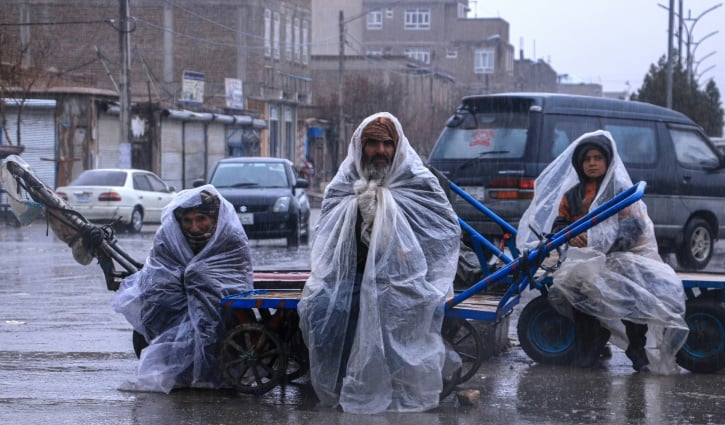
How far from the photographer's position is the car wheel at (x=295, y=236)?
1845 centimetres

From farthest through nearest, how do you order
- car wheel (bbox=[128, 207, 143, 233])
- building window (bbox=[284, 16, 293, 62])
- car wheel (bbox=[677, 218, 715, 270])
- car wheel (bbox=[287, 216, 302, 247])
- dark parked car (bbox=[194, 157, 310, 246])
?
building window (bbox=[284, 16, 293, 62])
car wheel (bbox=[128, 207, 143, 233])
car wheel (bbox=[287, 216, 302, 247])
dark parked car (bbox=[194, 157, 310, 246])
car wheel (bbox=[677, 218, 715, 270])

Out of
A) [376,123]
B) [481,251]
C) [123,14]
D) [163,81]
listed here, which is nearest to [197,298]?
[376,123]

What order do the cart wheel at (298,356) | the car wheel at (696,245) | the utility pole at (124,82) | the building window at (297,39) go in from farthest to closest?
the building window at (297,39) < the utility pole at (124,82) < the car wheel at (696,245) < the cart wheel at (298,356)

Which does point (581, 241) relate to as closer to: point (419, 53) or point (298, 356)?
point (298, 356)

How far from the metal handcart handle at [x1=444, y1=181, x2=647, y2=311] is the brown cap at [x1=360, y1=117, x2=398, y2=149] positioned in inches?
34.7

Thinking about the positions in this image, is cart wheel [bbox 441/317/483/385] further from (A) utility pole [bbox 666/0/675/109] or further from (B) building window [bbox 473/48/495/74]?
(B) building window [bbox 473/48/495/74]

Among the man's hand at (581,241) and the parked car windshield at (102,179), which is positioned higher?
the man's hand at (581,241)

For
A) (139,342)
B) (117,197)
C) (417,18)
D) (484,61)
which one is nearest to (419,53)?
(417,18)

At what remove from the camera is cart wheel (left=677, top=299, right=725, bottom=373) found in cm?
700

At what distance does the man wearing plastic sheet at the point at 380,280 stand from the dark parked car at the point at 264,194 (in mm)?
12031

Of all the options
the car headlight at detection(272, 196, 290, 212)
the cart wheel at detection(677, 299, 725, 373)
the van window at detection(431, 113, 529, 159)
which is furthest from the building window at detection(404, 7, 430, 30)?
the cart wheel at detection(677, 299, 725, 373)

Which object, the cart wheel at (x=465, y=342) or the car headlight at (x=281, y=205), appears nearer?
the cart wheel at (x=465, y=342)

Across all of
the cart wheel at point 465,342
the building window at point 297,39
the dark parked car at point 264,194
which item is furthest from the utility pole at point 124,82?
the building window at point 297,39

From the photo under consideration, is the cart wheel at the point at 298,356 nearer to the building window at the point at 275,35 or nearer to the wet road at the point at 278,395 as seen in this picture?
the wet road at the point at 278,395
